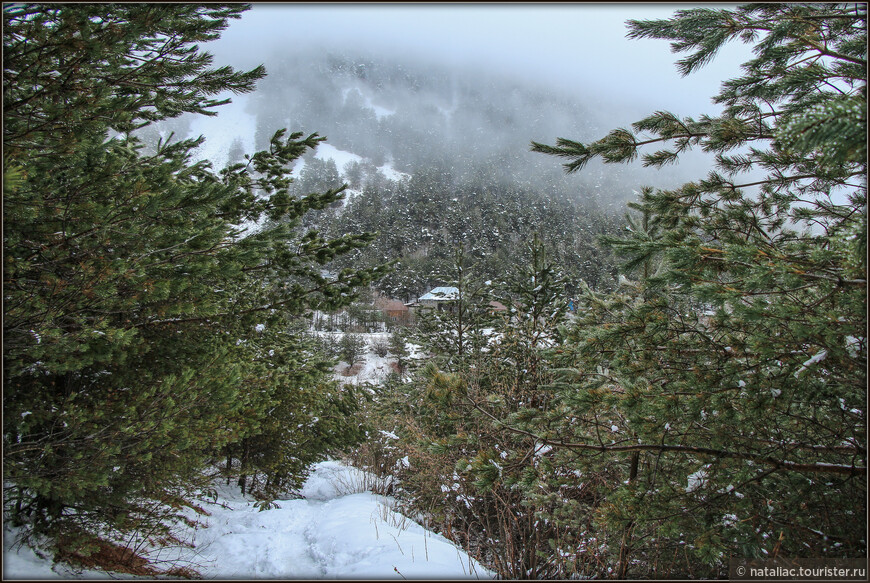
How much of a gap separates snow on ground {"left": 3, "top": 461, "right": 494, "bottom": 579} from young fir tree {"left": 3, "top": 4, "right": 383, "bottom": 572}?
0.42 meters

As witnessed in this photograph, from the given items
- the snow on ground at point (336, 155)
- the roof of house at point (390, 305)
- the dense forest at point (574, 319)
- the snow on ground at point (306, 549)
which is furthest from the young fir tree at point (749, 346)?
the snow on ground at point (336, 155)

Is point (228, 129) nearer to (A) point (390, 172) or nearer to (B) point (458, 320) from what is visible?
(A) point (390, 172)

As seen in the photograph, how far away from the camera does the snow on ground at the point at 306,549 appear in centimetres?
316

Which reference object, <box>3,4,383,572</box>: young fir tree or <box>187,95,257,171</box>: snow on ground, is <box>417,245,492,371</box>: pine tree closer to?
<box>3,4,383,572</box>: young fir tree

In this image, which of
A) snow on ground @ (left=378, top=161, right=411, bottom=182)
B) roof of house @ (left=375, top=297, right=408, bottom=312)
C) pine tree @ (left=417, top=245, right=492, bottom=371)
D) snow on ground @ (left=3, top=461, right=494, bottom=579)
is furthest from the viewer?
snow on ground @ (left=378, top=161, right=411, bottom=182)

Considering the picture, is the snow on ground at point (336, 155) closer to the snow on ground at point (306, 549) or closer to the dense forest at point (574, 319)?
the snow on ground at point (306, 549)

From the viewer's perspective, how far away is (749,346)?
2486 millimetres

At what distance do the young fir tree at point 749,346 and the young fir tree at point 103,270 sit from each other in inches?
122

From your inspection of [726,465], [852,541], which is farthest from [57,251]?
[852,541]

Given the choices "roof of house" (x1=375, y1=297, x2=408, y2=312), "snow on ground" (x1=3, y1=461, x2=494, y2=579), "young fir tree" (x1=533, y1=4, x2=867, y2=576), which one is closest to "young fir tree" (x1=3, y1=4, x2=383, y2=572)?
"snow on ground" (x1=3, y1=461, x2=494, y2=579)

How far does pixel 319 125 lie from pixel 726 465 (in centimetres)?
20728

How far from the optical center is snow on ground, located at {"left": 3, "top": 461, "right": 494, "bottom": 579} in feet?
10.4

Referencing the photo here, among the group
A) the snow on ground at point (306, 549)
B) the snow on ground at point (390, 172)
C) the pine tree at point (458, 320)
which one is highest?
the snow on ground at point (306, 549)

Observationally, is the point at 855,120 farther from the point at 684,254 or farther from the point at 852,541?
the point at 852,541
